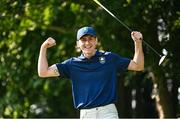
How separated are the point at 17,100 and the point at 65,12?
250cm

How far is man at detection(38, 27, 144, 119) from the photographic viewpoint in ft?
21.1

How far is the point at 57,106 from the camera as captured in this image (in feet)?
60.5

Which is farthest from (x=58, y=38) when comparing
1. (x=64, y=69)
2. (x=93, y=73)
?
(x=93, y=73)

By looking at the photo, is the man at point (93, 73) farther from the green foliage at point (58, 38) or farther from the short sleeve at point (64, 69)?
the green foliage at point (58, 38)

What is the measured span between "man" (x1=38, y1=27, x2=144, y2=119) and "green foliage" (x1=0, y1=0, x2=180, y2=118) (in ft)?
9.40

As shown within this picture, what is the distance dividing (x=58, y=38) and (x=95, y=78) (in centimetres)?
862

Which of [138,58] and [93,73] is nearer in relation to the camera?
[93,73]

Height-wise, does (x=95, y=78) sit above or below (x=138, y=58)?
below

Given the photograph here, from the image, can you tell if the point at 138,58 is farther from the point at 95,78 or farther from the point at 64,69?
the point at 64,69

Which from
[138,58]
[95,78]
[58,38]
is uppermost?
[58,38]

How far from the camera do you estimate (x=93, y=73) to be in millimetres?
6512

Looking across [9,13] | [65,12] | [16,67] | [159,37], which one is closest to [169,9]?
[159,37]

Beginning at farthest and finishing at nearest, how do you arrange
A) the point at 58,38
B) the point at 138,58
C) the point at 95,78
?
the point at 58,38
the point at 138,58
the point at 95,78

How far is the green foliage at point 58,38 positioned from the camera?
1008 centimetres
